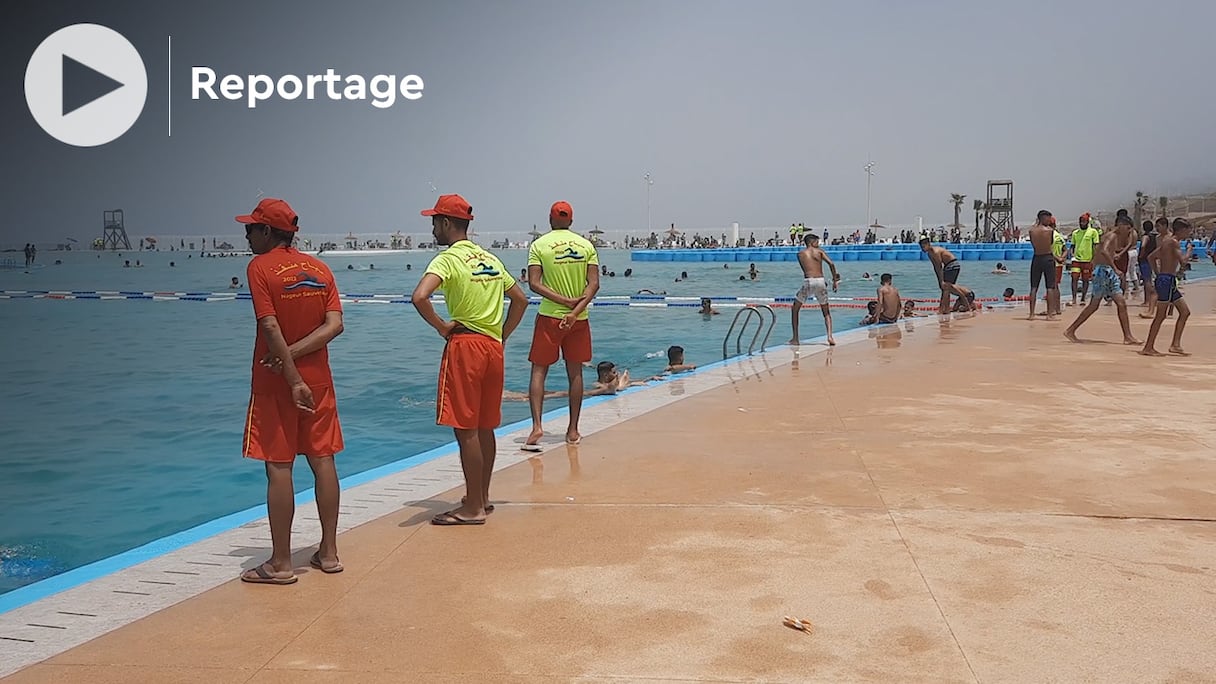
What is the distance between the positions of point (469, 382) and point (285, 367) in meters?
1.09

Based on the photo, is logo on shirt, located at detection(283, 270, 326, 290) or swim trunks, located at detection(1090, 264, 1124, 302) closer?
logo on shirt, located at detection(283, 270, 326, 290)

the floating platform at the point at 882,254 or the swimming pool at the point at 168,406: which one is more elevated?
the floating platform at the point at 882,254

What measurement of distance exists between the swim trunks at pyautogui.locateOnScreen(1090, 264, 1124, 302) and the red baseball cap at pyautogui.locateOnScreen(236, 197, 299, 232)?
37.0ft

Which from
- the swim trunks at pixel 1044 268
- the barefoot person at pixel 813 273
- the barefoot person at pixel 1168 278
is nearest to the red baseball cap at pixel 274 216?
the barefoot person at pixel 813 273

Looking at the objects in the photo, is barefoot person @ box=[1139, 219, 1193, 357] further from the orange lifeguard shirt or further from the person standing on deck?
the orange lifeguard shirt

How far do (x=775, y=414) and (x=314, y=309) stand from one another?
471 cm

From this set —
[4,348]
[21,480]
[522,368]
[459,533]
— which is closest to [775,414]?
[459,533]

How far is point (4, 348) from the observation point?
23719 millimetres

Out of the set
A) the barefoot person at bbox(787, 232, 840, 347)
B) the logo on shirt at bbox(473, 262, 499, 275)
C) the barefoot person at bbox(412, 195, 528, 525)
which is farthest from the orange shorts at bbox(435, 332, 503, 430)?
the barefoot person at bbox(787, 232, 840, 347)

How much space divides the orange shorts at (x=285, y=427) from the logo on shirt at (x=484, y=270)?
1.08 m

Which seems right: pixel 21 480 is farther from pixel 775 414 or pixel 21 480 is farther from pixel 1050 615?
pixel 1050 615

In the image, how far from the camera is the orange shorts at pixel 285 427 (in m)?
4.02

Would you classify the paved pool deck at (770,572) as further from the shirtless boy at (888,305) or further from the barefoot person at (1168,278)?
the shirtless boy at (888,305)

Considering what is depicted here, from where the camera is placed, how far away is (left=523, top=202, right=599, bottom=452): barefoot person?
645cm
